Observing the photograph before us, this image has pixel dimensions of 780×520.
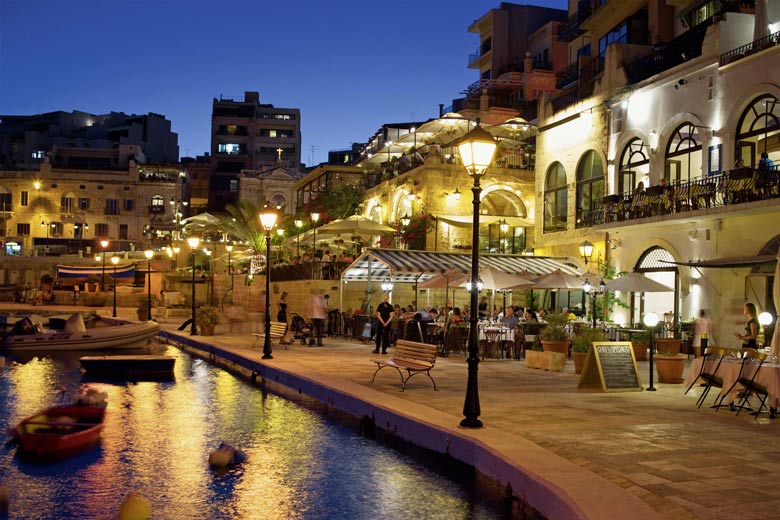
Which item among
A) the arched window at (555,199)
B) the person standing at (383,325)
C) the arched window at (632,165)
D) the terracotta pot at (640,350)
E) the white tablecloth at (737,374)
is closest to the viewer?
the white tablecloth at (737,374)

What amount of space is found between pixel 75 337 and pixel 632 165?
733 inches

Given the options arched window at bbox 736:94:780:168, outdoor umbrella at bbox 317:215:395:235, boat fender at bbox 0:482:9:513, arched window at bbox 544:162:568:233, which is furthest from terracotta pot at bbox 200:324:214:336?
boat fender at bbox 0:482:9:513

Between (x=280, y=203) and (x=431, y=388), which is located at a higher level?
(x=280, y=203)

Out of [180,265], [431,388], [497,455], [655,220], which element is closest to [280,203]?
[180,265]

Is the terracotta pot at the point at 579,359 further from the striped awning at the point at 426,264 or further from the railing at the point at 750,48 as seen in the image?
the railing at the point at 750,48

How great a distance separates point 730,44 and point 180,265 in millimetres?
42445

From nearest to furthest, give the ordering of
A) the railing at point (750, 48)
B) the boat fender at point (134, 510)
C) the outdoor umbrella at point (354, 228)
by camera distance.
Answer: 1. the boat fender at point (134, 510)
2. the railing at point (750, 48)
3. the outdoor umbrella at point (354, 228)

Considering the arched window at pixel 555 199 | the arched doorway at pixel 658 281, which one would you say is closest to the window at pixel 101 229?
the arched window at pixel 555 199

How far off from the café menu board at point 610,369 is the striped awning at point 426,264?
10.8 metres

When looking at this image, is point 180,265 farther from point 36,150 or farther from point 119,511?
point 119,511

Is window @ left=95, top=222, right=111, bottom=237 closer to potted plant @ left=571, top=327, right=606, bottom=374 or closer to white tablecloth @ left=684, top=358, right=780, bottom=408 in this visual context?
potted plant @ left=571, top=327, right=606, bottom=374

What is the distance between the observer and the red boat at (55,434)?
30.8 feet

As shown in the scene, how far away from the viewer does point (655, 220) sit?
2306 cm

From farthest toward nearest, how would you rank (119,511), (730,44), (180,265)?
1. (180,265)
2. (730,44)
3. (119,511)
